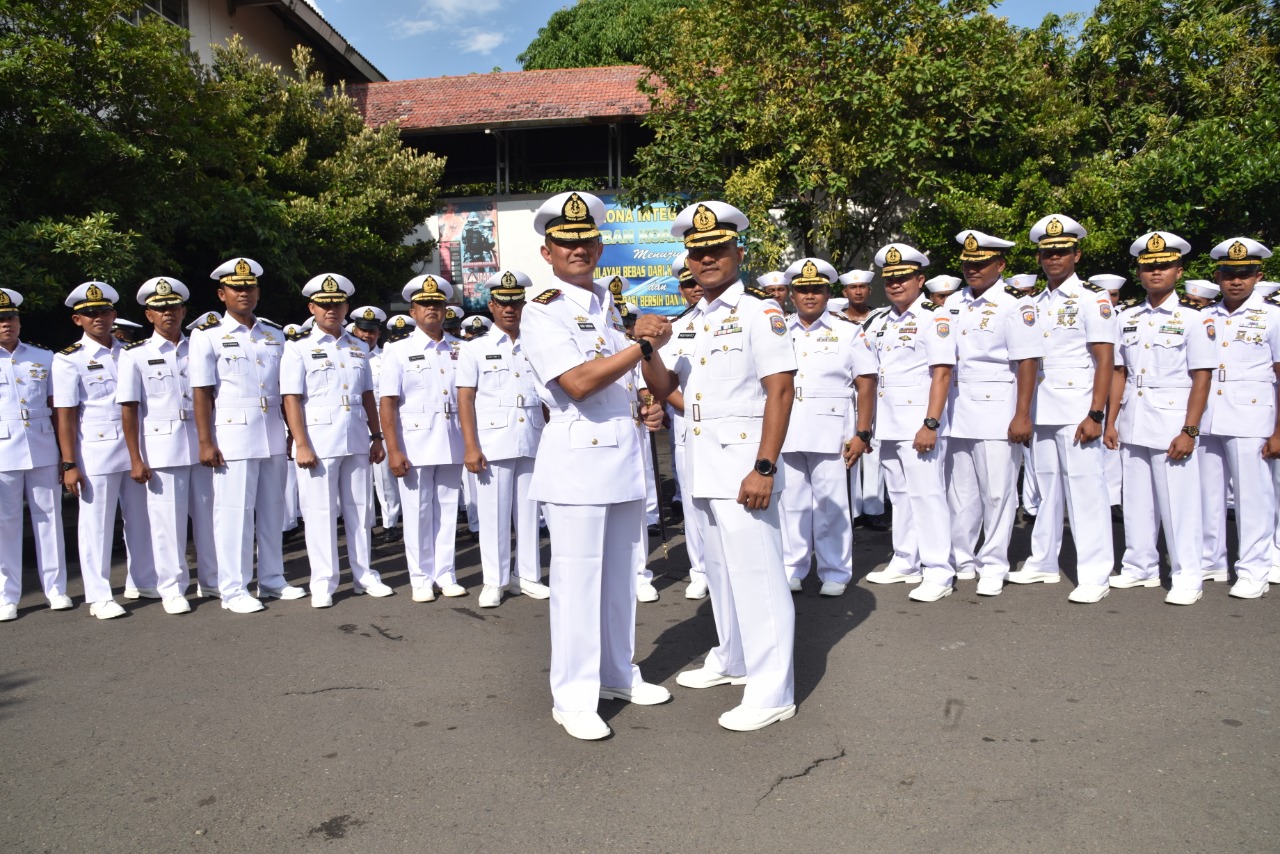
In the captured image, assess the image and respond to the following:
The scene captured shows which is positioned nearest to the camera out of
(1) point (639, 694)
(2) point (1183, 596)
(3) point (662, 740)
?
(3) point (662, 740)

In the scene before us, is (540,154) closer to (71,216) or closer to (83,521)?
(71,216)

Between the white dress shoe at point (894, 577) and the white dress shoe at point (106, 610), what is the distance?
16.0 ft

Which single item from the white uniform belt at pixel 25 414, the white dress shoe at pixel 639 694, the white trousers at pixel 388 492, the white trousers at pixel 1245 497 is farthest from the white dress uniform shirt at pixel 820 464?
the white uniform belt at pixel 25 414

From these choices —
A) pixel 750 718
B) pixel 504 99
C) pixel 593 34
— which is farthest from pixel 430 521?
pixel 593 34

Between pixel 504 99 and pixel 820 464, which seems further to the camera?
pixel 504 99

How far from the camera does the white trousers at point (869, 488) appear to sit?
29.6ft

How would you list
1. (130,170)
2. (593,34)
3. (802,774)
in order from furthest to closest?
(593,34)
(130,170)
(802,774)

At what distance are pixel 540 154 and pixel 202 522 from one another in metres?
18.1

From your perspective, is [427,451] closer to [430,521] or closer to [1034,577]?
[430,521]

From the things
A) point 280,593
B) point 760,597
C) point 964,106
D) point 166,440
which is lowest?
point 280,593

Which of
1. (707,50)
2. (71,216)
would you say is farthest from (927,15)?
(71,216)

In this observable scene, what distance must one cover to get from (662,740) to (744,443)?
1254mm

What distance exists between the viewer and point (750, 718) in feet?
13.3

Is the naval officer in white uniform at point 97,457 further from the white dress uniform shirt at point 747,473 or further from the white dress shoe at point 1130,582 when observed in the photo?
the white dress shoe at point 1130,582
